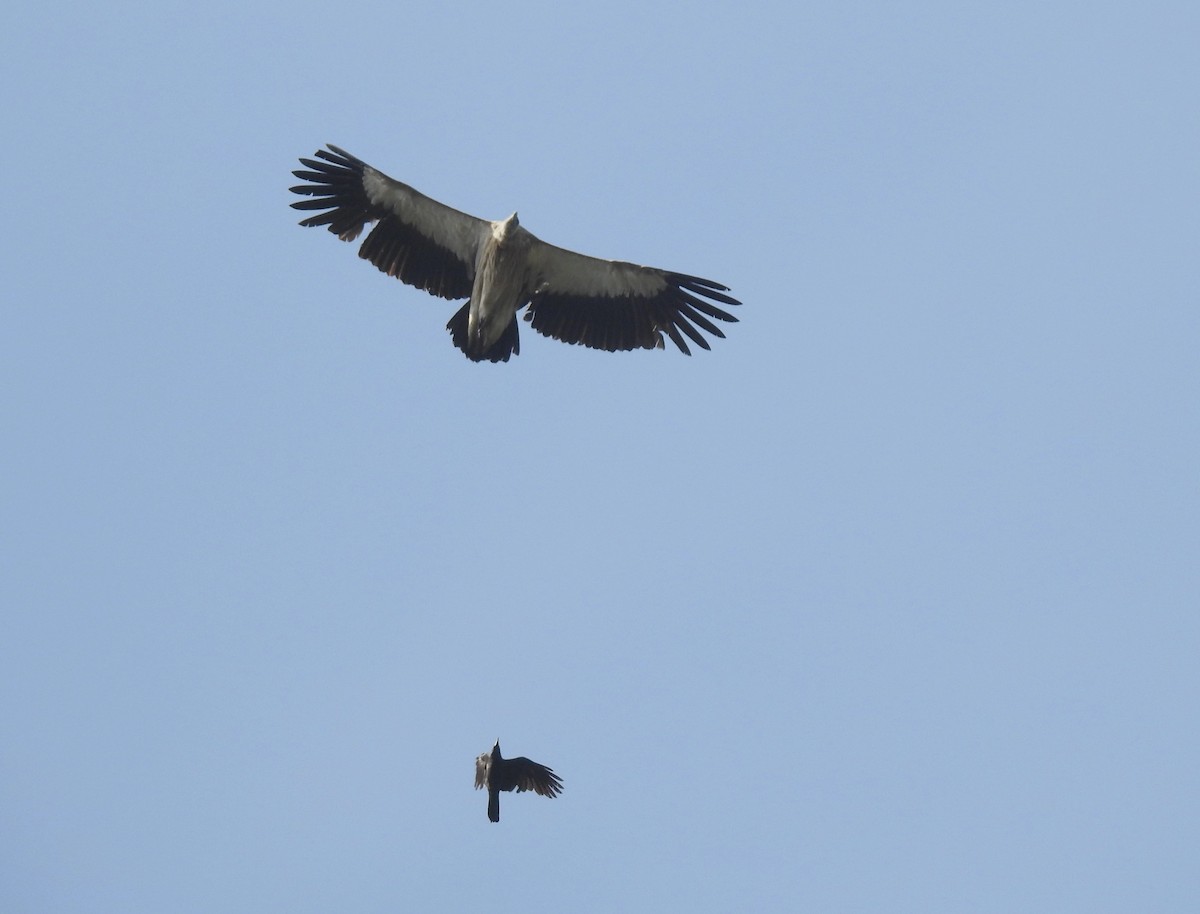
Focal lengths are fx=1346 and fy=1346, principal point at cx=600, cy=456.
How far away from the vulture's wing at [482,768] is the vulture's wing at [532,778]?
1.04 ft

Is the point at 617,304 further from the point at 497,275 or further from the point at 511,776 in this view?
the point at 511,776

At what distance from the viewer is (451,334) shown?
18250 mm

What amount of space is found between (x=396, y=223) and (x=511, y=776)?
7594 millimetres

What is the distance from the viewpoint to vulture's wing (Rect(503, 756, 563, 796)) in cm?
1727

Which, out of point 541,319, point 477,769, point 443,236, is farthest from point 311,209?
point 477,769

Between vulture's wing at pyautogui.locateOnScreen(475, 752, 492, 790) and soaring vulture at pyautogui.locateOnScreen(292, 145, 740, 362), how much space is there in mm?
5288

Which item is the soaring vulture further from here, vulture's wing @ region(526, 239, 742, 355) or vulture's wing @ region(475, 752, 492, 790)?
vulture's wing @ region(475, 752, 492, 790)

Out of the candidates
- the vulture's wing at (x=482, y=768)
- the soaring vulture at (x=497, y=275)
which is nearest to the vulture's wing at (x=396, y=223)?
the soaring vulture at (x=497, y=275)

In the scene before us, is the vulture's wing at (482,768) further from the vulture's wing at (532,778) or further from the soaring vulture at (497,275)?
the soaring vulture at (497,275)

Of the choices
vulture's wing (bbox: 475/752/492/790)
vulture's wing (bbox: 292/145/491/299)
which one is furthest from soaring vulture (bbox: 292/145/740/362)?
vulture's wing (bbox: 475/752/492/790)

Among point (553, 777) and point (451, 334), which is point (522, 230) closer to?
point (451, 334)

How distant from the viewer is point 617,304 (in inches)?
754

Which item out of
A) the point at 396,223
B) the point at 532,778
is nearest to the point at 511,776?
the point at 532,778

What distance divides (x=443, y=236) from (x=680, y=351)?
143 inches
